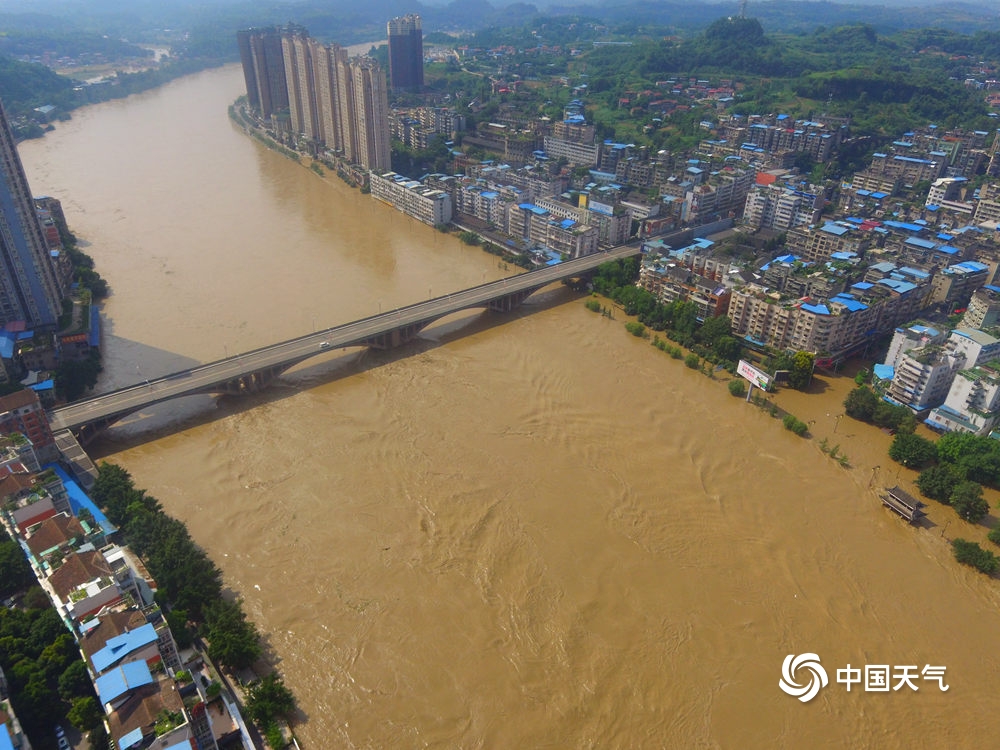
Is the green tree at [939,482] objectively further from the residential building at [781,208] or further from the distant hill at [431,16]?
the distant hill at [431,16]

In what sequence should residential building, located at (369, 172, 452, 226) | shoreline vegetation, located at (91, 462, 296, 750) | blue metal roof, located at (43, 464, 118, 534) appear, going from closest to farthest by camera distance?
1. shoreline vegetation, located at (91, 462, 296, 750)
2. blue metal roof, located at (43, 464, 118, 534)
3. residential building, located at (369, 172, 452, 226)

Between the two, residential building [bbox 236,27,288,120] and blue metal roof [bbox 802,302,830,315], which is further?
residential building [bbox 236,27,288,120]

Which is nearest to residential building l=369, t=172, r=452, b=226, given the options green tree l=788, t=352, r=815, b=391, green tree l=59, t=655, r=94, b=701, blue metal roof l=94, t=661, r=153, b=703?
green tree l=788, t=352, r=815, b=391

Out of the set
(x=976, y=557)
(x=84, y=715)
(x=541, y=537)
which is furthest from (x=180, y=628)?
(x=976, y=557)

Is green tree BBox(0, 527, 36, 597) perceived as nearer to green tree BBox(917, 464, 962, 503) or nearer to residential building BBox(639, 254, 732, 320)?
green tree BBox(917, 464, 962, 503)

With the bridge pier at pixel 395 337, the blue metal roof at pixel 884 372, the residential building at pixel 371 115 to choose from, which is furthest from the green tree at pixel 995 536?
the residential building at pixel 371 115

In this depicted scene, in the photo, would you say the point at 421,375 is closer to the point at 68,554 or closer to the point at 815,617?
the point at 68,554

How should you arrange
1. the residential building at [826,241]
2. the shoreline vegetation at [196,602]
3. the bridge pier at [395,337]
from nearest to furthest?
the shoreline vegetation at [196,602], the bridge pier at [395,337], the residential building at [826,241]
